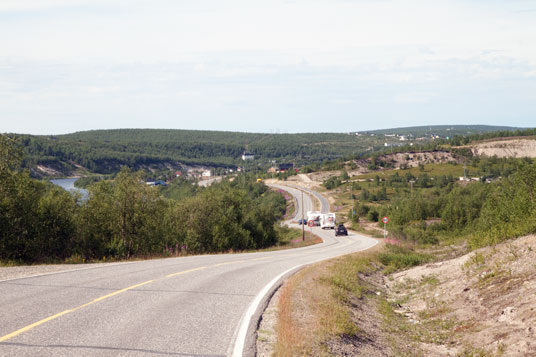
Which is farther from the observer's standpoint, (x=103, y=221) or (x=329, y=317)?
(x=103, y=221)

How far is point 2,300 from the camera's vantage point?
31.1 ft

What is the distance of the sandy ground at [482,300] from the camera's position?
904 centimetres

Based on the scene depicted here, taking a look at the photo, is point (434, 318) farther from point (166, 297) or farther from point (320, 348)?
point (166, 297)

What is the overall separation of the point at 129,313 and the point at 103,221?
67.2ft

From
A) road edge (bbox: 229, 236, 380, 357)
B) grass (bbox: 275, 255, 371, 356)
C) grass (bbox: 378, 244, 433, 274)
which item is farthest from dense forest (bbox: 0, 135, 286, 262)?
grass (bbox: 378, 244, 433, 274)

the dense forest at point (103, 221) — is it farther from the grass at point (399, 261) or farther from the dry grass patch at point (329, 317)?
the grass at point (399, 261)

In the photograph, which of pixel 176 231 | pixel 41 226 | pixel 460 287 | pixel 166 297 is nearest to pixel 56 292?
pixel 166 297

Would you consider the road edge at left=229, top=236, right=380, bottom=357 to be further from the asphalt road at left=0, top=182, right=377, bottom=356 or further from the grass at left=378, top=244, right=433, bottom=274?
the grass at left=378, top=244, right=433, bottom=274

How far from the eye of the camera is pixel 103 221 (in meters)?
28.2

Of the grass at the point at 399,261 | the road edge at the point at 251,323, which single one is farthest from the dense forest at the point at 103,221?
the grass at the point at 399,261

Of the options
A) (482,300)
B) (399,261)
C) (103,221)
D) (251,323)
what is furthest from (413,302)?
(103,221)

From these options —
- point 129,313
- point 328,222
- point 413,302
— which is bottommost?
point 328,222

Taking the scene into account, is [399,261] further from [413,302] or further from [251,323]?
[251,323]

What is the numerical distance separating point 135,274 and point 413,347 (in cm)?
791
